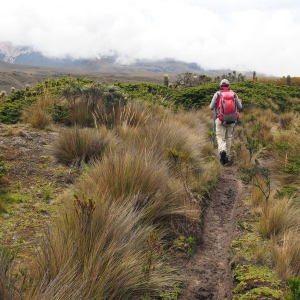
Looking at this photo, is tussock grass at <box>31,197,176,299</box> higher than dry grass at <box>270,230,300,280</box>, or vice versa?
tussock grass at <box>31,197,176,299</box>

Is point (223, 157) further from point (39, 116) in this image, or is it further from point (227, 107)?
point (39, 116)

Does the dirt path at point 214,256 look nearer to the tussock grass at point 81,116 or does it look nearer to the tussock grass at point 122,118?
the tussock grass at point 122,118

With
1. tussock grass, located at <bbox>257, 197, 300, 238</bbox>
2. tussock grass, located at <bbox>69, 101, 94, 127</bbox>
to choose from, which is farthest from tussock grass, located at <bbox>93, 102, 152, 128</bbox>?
tussock grass, located at <bbox>257, 197, 300, 238</bbox>

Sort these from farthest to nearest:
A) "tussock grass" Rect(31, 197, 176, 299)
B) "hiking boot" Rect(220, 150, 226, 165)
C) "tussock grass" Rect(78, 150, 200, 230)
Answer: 1. "hiking boot" Rect(220, 150, 226, 165)
2. "tussock grass" Rect(78, 150, 200, 230)
3. "tussock grass" Rect(31, 197, 176, 299)

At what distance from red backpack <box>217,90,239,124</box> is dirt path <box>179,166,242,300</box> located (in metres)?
2.07

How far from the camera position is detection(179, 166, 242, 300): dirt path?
3098 millimetres

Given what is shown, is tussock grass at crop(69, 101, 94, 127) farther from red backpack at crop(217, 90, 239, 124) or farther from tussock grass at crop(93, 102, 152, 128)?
red backpack at crop(217, 90, 239, 124)

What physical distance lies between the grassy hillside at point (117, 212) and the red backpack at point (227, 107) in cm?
74

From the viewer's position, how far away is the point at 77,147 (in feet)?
17.8

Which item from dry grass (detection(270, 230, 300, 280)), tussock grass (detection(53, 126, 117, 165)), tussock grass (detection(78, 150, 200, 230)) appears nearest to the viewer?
dry grass (detection(270, 230, 300, 280))

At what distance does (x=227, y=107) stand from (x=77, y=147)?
353 cm

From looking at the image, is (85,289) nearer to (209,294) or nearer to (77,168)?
(209,294)

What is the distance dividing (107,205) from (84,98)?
569 centimetres

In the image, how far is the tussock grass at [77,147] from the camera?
5.39m
